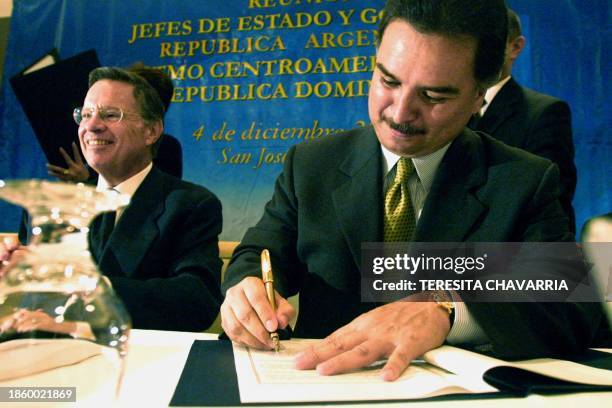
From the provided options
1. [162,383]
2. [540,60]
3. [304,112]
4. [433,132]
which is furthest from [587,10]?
[162,383]

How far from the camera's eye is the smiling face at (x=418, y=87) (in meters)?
0.99

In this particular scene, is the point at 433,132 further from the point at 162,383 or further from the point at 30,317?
the point at 30,317

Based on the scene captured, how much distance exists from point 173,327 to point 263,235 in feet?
1.16

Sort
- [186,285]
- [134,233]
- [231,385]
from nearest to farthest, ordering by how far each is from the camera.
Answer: [231,385] < [186,285] < [134,233]

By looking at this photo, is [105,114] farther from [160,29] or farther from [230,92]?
[160,29]

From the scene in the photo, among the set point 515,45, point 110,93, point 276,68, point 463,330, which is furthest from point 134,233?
point 276,68

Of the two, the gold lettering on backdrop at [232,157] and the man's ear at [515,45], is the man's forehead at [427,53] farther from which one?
the gold lettering on backdrop at [232,157]

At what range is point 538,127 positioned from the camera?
1.93 m

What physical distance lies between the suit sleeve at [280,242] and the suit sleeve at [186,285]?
0.89ft

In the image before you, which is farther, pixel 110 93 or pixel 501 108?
pixel 501 108

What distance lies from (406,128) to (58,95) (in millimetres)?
1594

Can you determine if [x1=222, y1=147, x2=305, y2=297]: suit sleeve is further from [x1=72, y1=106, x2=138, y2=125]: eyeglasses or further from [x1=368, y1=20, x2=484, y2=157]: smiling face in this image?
[x1=72, y1=106, x2=138, y2=125]: eyeglasses

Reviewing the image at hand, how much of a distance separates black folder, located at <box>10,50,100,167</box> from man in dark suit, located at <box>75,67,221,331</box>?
0.66 feet

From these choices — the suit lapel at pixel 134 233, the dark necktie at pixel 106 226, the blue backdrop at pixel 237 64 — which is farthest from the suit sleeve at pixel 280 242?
the blue backdrop at pixel 237 64
